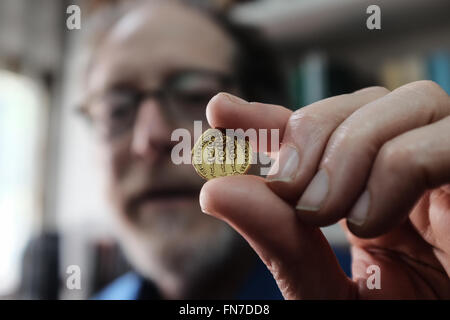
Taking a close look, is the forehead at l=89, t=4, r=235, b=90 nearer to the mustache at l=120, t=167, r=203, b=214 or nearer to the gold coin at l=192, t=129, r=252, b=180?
the mustache at l=120, t=167, r=203, b=214

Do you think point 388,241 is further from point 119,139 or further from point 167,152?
point 119,139

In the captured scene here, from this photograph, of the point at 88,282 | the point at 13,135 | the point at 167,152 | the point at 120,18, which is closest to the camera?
the point at 167,152

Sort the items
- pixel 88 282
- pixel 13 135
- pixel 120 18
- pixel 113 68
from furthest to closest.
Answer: pixel 13 135 < pixel 88 282 < pixel 120 18 < pixel 113 68

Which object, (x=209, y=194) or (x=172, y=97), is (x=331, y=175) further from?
(x=172, y=97)

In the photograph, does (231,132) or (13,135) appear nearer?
(231,132)

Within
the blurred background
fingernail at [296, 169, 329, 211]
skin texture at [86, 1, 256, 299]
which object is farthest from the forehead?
fingernail at [296, 169, 329, 211]

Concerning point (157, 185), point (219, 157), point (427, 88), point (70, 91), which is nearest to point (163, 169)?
point (157, 185)
